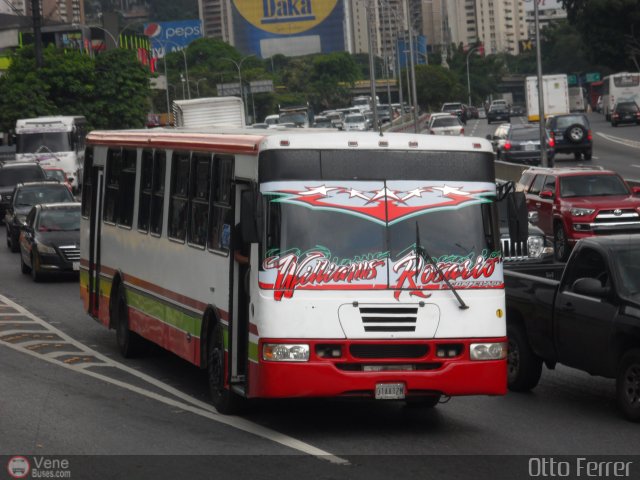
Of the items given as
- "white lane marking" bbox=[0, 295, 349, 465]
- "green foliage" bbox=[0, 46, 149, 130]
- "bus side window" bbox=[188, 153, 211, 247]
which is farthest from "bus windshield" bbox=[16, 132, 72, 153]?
"bus side window" bbox=[188, 153, 211, 247]

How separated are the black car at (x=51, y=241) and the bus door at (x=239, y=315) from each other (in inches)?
592

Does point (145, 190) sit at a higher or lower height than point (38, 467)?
higher

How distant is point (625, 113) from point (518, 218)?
81240 millimetres

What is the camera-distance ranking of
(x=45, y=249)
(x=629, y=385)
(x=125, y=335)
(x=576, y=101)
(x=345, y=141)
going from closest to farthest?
(x=345, y=141) < (x=629, y=385) < (x=125, y=335) < (x=45, y=249) < (x=576, y=101)

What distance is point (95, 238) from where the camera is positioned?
17.9 m

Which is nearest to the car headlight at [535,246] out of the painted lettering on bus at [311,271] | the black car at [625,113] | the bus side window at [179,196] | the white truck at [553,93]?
the bus side window at [179,196]

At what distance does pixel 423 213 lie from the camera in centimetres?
1115

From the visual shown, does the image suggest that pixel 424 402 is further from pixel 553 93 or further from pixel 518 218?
pixel 553 93

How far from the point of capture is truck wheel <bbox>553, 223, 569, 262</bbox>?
27.4 metres

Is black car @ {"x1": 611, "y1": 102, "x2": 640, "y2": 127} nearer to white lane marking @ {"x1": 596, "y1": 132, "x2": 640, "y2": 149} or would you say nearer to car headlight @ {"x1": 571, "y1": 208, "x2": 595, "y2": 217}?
white lane marking @ {"x1": 596, "y1": 132, "x2": 640, "y2": 149}

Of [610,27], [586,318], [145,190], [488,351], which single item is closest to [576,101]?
[610,27]

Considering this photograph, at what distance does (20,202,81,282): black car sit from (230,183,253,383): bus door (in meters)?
15.0

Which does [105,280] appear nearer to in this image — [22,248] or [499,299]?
[499,299]

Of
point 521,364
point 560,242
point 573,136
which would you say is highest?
point 573,136
